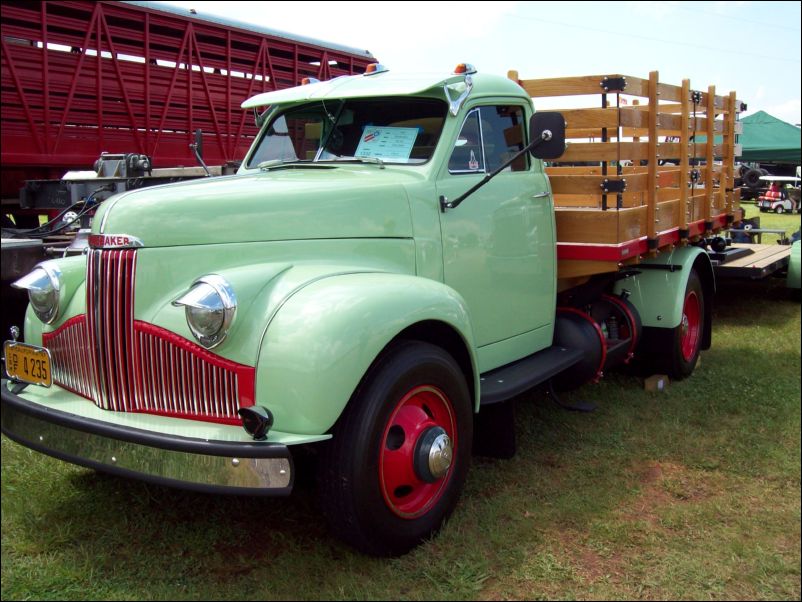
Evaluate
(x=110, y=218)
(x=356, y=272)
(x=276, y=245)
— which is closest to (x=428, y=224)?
(x=356, y=272)

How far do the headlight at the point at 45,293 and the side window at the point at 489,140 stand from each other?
1.88 m

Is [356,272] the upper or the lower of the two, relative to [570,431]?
upper

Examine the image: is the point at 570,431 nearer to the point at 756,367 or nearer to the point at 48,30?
the point at 756,367

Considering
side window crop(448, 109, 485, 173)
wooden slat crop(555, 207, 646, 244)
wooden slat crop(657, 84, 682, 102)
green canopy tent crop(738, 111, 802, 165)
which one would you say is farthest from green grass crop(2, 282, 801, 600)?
green canopy tent crop(738, 111, 802, 165)

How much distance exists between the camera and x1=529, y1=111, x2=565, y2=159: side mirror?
3.69 m

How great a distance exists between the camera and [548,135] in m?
3.68

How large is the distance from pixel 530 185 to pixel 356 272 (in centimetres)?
158

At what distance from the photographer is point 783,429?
463 centimetres

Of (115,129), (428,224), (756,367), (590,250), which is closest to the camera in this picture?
(428,224)

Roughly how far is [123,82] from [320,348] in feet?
26.5

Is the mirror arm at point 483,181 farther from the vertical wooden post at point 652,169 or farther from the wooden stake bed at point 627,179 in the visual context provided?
the vertical wooden post at point 652,169

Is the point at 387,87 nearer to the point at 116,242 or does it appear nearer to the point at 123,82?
the point at 116,242

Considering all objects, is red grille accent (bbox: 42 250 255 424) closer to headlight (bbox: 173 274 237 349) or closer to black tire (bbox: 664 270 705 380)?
headlight (bbox: 173 274 237 349)

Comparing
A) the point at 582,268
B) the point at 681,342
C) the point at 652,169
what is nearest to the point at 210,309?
the point at 582,268
